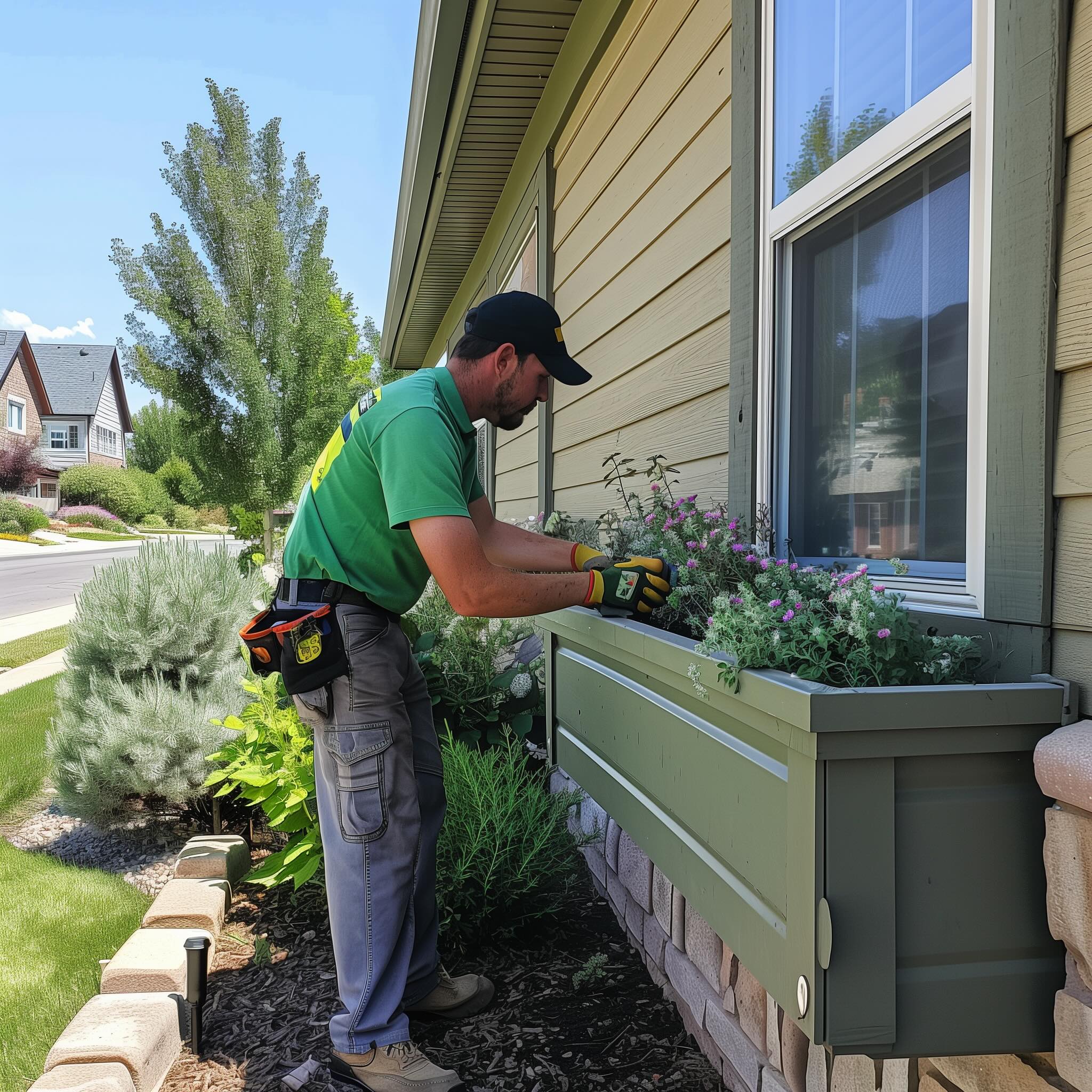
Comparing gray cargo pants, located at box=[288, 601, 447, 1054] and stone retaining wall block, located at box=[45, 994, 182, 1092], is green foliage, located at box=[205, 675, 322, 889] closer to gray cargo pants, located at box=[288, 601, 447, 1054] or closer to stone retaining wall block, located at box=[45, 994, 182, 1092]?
stone retaining wall block, located at box=[45, 994, 182, 1092]

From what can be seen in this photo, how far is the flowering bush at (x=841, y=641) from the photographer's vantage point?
1347 mm

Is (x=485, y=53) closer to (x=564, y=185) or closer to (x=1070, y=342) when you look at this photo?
(x=564, y=185)

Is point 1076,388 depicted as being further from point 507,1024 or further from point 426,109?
point 426,109

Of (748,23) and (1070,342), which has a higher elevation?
(748,23)

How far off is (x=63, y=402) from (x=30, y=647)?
50178mm

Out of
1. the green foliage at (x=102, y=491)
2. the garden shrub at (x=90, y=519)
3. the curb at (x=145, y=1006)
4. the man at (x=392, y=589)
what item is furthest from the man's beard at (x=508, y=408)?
the green foliage at (x=102, y=491)

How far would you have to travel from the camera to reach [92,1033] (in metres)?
2.29

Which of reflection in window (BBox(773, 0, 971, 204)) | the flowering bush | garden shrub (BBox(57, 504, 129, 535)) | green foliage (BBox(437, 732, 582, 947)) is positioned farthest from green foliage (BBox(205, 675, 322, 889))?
garden shrub (BBox(57, 504, 129, 535))

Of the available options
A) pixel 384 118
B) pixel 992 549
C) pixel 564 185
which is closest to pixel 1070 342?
pixel 992 549

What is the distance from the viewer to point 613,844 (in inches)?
126

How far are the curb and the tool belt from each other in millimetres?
1022

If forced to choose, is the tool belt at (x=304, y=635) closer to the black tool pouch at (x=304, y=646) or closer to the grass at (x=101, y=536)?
the black tool pouch at (x=304, y=646)

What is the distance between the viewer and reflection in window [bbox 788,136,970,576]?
1.61m

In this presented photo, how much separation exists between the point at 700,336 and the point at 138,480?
163 ft
